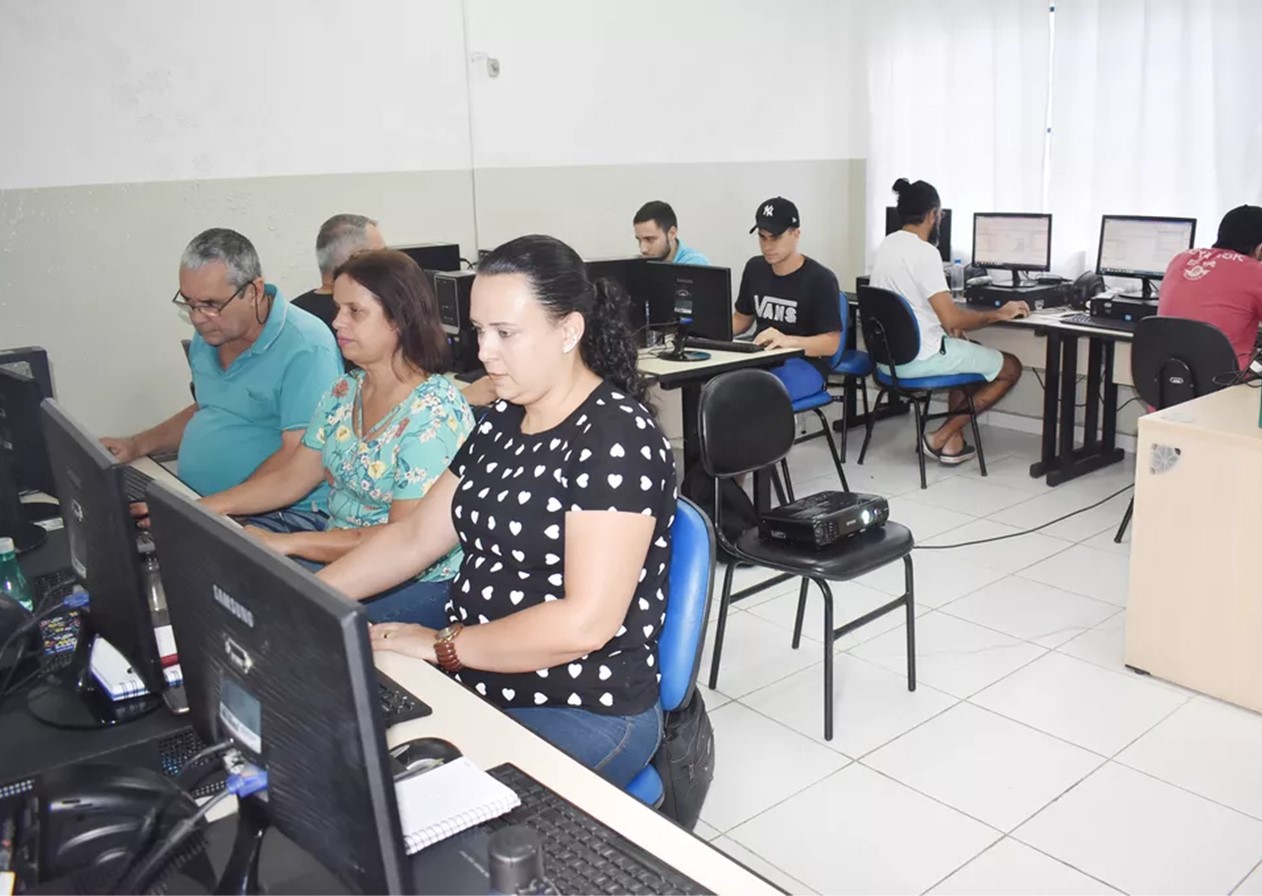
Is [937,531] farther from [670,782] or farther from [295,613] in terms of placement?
[295,613]

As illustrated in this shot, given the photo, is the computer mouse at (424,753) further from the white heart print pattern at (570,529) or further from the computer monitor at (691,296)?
the computer monitor at (691,296)

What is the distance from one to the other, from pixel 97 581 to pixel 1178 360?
3.32 m

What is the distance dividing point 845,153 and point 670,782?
16.6ft

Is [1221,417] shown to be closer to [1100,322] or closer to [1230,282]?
[1230,282]

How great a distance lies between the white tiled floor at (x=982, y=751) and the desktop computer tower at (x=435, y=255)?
1.78 meters

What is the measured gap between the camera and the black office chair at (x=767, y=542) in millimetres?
2646

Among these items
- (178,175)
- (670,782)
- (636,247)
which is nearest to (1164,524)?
(670,782)

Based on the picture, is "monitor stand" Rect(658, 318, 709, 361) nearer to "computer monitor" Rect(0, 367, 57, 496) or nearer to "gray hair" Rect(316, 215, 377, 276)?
"gray hair" Rect(316, 215, 377, 276)

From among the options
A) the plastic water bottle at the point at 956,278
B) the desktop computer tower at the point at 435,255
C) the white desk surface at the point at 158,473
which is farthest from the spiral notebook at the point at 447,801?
the plastic water bottle at the point at 956,278

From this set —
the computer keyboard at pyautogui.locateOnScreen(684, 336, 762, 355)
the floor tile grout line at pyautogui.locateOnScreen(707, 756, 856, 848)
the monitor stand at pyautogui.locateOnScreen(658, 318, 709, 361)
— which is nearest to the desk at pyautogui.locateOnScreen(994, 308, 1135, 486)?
the computer keyboard at pyautogui.locateOnScreen(684, 336, 762, 355)

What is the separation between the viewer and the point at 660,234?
457 cm

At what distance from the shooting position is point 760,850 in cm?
227

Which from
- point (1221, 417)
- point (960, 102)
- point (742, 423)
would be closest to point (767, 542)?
point (742, 423)

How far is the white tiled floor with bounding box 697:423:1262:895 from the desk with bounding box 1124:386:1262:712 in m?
0.10
